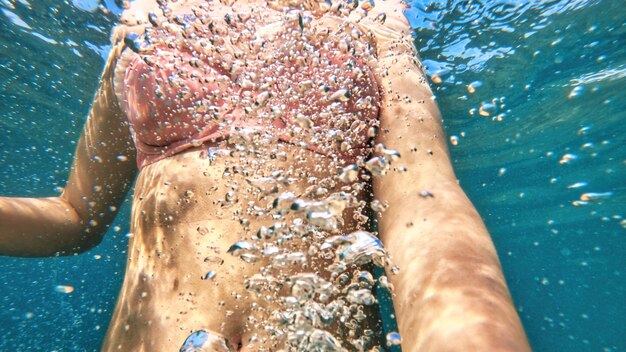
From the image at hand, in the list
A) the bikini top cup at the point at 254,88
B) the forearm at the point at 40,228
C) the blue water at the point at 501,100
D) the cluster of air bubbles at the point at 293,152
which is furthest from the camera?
the blue water at the point at 501,100

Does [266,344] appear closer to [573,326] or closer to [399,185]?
[399,185]

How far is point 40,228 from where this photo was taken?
2.31 metres

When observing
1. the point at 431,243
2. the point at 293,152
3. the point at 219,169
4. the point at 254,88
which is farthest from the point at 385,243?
the point at 254,88

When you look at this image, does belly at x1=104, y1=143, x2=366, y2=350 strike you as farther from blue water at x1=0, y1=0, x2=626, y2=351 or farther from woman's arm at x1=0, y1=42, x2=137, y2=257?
blue water at x1=0, y1=0, x2=626, y2=351

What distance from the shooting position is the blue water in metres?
7.71

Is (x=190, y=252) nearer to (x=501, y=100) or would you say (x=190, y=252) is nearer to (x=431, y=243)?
(x=431, y=243)

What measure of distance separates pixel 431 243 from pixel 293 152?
728 millimetres

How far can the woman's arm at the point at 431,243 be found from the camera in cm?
111

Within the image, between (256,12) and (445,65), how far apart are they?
309 inches

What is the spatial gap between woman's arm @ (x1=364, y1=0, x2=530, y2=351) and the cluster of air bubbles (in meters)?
0.09

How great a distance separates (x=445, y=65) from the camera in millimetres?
9242

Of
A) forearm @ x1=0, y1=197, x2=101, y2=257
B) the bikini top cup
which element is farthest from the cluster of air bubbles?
forearm @ x1=0, y1=197, x2=101, y2=257

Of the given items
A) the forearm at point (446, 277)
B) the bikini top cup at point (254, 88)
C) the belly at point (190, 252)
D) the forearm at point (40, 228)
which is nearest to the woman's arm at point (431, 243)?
the forearm at point (446, 277)

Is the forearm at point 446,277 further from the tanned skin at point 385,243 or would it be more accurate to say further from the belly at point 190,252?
the belly at point 190,252
